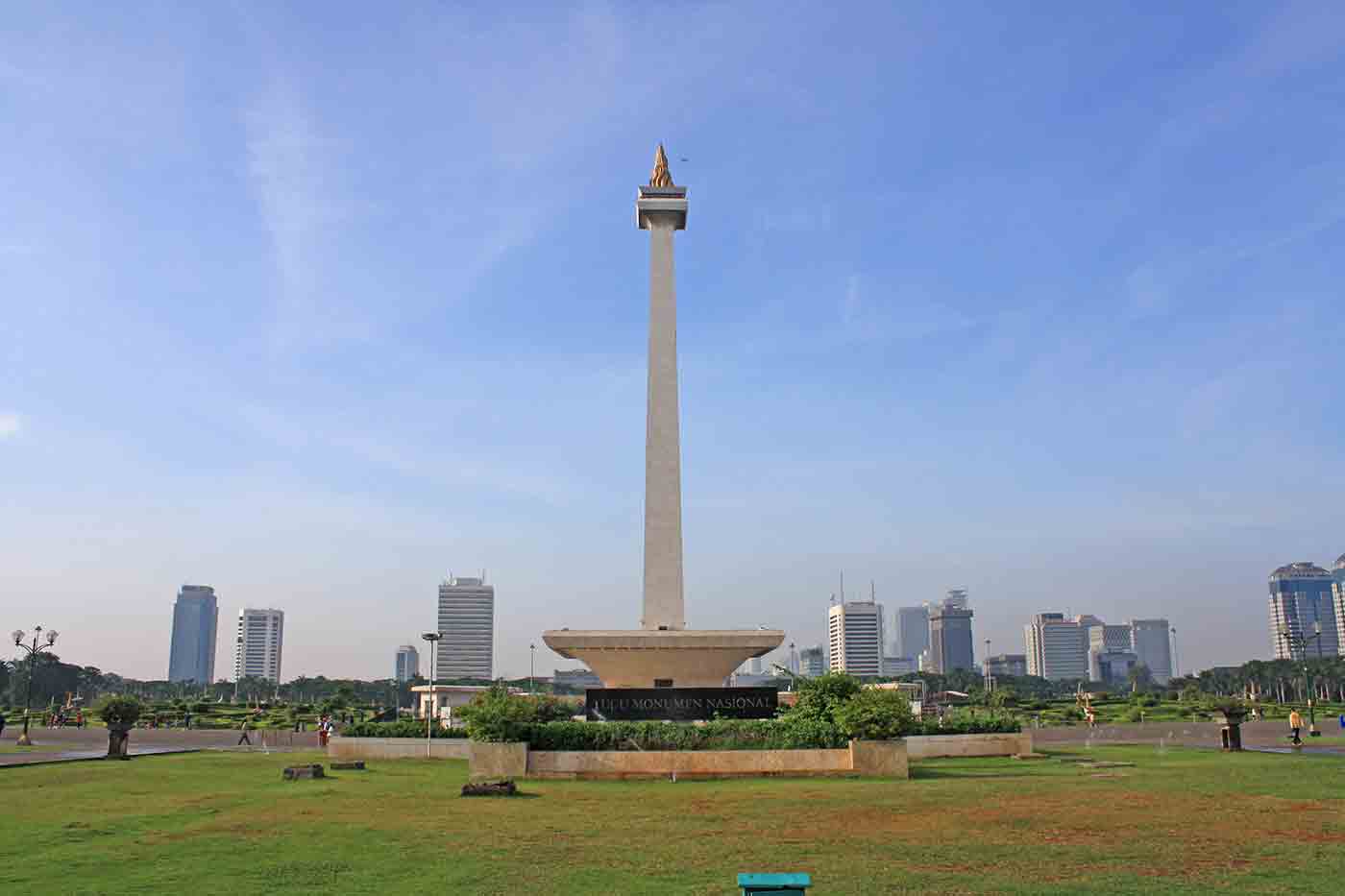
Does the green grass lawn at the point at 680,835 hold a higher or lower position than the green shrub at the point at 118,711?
lower

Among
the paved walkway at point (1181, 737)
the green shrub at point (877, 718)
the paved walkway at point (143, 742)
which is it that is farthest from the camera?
the paved walkway at point (1181, 737)

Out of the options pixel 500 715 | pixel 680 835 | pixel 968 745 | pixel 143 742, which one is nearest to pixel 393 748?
pixel 500 715

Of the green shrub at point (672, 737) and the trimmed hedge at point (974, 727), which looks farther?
the trimmed hedge at point (974, 727)

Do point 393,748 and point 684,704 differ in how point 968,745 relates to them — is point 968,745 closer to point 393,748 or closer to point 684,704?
point 684,704

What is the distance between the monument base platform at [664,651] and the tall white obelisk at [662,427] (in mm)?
2814

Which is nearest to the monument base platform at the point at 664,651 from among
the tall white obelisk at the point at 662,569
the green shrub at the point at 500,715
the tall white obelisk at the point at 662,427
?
the tall white obelisk at the point at 662,569

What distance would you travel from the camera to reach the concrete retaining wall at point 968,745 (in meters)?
29.5

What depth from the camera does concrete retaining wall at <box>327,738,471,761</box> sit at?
96.9 ft

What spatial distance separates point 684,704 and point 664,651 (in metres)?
10.1

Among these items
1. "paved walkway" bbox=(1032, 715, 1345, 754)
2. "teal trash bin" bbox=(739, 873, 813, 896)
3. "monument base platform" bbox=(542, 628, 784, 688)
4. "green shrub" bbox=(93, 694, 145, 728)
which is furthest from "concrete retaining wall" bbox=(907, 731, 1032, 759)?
"teal trash bin" bbox=(739, 873, 813, 896)

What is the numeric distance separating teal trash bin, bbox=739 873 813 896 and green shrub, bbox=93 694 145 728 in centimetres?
2660

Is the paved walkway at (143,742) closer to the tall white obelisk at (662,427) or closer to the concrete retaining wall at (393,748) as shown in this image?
the concrete retaining wall at (393,748)

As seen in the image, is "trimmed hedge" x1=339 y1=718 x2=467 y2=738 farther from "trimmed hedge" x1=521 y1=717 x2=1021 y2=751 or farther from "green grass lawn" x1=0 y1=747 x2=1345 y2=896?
"trimmed hedge" x1=521 y1=717 x2=1021 y2=751

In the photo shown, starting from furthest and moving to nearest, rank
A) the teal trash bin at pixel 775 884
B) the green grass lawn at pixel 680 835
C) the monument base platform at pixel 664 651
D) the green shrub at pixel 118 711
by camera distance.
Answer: the monument base platform at pixel 664 651, the green shrub at pixel 118 711, the green grass lawn at pixel 680 835, the teal trash bin at pixel 775 884
